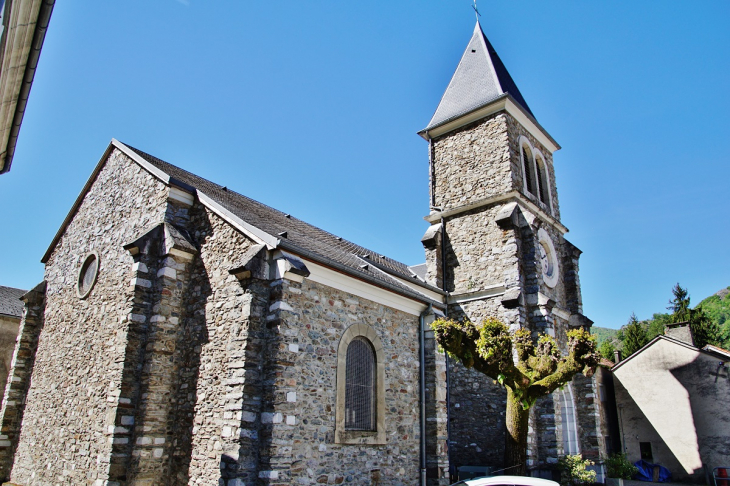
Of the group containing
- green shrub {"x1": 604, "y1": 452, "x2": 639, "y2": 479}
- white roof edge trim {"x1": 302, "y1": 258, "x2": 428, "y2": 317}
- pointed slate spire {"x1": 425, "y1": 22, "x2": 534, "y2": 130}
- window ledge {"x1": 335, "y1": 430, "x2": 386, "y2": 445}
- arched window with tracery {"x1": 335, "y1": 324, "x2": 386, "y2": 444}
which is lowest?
green shrub {"x1": 604, "y1": 452, "x2": 639, "y2": 479}

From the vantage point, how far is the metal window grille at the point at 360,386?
10.4 m

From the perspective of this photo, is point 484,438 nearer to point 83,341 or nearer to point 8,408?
point 83,341

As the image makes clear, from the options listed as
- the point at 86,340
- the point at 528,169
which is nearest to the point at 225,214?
the point at 86,340

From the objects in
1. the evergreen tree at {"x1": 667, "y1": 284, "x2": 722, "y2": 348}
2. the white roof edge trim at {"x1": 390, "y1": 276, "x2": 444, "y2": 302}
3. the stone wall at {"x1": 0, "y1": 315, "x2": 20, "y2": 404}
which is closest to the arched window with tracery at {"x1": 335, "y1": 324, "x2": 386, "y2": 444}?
the white roof edge trim at {"x1": 390, "y1": 276, "x2": 444, "y2": 302}

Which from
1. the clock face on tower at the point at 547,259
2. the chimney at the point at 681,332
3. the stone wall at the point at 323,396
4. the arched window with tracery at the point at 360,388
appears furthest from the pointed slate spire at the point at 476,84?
the chimney at the point at 681,332

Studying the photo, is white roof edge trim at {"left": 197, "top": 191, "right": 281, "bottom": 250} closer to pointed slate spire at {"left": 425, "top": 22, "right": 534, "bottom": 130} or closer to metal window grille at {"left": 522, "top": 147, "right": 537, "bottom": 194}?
pointed slate spire at {"left": 425, "top": 22, "right": 534, "bottom": 130}

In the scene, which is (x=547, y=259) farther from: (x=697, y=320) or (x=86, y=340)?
(x=697, y=320)

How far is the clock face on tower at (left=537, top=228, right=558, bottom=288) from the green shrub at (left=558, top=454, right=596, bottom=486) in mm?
5503

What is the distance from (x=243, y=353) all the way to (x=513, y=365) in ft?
18.6

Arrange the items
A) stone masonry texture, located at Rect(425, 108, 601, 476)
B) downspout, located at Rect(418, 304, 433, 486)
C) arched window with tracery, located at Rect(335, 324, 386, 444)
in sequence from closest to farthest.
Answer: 1. arched window with tracery, located at Rect(335, 324, 386, 444)
2. downspout, located at Rect(418, 304, 433, 486)
3. stone masonry texture, located at Rect(425, 108, 601, 476)

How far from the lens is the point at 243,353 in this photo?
8.84m

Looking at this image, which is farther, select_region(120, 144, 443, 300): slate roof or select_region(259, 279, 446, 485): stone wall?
select_region(120, 144, 443, 300): slate roof

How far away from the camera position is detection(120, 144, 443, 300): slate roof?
11344 millimetres

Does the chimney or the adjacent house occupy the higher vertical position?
the chimney
